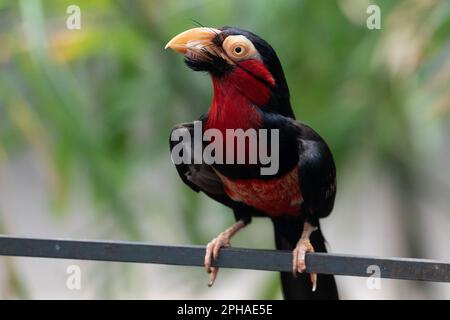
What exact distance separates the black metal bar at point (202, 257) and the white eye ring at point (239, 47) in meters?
0.36

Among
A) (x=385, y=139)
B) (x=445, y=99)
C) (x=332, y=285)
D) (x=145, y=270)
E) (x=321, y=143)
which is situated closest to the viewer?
(x=321, y=143)

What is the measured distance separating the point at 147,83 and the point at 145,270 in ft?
2.55

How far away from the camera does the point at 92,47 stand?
2.66 meters

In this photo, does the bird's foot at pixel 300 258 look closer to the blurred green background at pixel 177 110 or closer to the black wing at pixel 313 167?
the black wing at pixel 313 167

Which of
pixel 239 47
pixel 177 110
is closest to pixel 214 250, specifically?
pixel 239 47

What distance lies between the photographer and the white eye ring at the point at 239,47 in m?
1.58

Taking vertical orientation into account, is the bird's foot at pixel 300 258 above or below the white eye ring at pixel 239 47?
below

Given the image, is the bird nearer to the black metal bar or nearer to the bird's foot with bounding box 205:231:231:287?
the bird's foot with bounding box 205:231:231:287

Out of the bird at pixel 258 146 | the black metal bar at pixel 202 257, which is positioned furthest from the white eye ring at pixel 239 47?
the black metal bar at pixel 202 257

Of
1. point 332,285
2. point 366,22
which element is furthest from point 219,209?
point 332,285

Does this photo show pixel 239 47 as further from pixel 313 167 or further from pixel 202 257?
pixel 202 257

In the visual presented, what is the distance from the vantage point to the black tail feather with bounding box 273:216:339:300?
1.85 metres

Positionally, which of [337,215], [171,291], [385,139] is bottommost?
[171,291]

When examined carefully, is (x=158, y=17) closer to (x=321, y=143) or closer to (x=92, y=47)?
(x=92, y=47)
